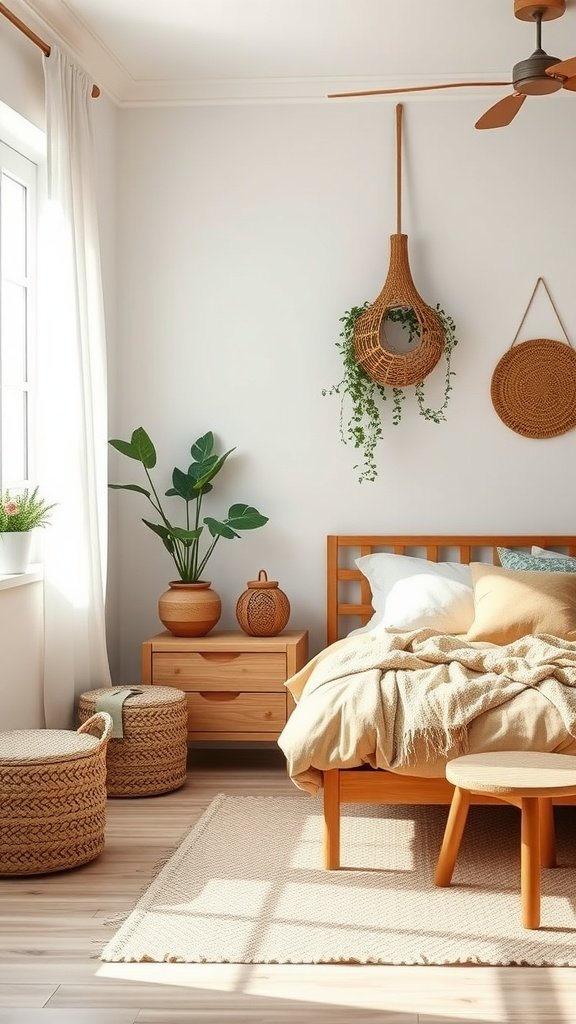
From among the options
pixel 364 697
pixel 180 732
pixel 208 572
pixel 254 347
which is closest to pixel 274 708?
pixel 180 732

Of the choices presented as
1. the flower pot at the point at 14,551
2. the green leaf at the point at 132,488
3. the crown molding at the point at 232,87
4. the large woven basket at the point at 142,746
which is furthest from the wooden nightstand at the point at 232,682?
the crown molding at the point at 232,87

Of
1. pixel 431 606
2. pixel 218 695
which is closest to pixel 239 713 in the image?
pixel 218 695

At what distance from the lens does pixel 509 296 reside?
16.1ft

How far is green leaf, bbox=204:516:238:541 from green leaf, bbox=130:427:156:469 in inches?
13.4

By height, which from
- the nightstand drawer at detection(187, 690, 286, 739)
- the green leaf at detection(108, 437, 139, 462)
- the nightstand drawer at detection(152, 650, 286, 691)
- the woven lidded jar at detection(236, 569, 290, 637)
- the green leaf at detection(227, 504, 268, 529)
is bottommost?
the nightstand drawer at detection(187, 690, 286, 739)

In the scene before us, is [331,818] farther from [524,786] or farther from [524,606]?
[524,606]

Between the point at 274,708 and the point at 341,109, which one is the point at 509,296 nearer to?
the point at 341,109

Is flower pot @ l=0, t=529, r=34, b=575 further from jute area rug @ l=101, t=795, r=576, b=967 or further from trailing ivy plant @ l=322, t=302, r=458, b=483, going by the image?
trailing ivy plant @ l=322, t=302, r=458, b=483

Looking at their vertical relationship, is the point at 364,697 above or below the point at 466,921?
above

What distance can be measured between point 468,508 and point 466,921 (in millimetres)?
2313

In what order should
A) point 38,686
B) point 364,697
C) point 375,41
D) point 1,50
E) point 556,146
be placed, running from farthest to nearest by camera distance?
point 556,146 → point 375,41 → point 38,686 → point 1,50 → point 364,697

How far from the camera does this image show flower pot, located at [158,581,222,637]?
4.65 m

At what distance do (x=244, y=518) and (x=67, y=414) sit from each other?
940 millimetres

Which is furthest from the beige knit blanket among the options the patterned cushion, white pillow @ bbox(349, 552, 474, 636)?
the patterned cushion
